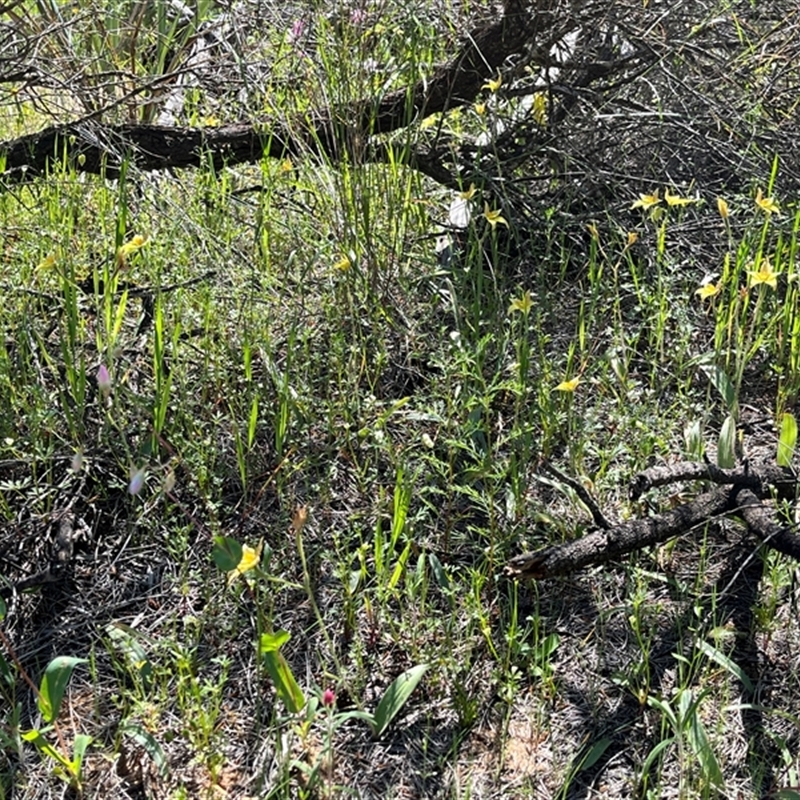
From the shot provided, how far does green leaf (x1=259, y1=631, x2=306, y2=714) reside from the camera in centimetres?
163

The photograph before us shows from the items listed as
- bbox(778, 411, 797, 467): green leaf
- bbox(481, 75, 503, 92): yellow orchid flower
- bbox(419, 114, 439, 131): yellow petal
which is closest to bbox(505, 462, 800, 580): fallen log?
bbox(778, 411, 797, 467): green leaf

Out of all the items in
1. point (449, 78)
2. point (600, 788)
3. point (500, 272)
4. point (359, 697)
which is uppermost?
point (449, 78)

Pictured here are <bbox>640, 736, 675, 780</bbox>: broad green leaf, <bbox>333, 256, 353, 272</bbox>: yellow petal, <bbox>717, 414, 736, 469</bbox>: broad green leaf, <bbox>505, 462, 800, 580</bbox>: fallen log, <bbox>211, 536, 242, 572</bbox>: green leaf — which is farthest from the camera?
<bbox>333, 256, 353, 272</bbox>: yellow petal

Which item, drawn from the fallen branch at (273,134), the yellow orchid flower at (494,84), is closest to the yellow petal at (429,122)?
the fallen branch at (273,134)

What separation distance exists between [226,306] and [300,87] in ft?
3.33

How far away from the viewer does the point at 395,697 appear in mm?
1744

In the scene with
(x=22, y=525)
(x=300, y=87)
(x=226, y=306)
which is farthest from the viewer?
(x=300, y=87)

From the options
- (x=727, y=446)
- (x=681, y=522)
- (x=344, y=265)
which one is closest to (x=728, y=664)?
(x=681, y=522)

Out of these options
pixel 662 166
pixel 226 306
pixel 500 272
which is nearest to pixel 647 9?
pixel 662 166

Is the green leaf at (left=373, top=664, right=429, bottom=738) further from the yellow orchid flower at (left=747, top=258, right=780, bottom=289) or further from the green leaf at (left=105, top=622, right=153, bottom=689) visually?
the yellow orchid flower at (left=747, top=258, right=780, bottom=289)

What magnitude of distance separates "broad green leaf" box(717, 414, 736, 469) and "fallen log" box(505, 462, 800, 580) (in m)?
0.08

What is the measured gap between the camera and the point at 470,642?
187 centimetres

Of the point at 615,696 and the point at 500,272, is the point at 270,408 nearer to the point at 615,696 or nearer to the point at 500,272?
the point at 500,272

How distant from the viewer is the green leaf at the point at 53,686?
65.7 inches
